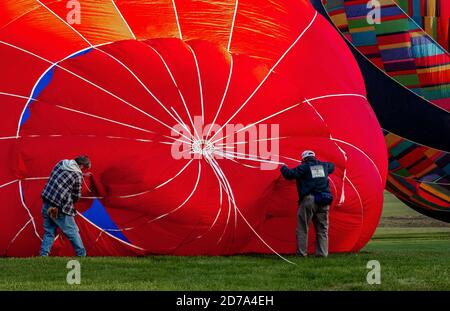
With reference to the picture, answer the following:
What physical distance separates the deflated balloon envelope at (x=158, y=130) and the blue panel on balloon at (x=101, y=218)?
0.01 metres

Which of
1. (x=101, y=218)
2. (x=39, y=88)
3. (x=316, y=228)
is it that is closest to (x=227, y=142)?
(x=316, y=228)

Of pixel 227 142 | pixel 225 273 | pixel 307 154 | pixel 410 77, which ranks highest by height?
pixel 410 77

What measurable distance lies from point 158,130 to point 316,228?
1915 mm

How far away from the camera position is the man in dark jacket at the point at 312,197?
927 centimetres

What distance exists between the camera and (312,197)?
30.7 ft

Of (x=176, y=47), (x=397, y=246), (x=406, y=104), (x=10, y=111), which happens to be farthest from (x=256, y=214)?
(x=397, y=246)

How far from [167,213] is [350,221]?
7.39ft

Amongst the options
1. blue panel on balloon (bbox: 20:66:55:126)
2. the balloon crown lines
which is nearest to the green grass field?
the balloon crown lines

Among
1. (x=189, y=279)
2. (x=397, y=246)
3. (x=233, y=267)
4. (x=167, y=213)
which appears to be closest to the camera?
(x=189, y=279)

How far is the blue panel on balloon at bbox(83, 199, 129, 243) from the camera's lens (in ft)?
30.2

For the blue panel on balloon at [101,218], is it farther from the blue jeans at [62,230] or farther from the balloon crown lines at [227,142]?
the balloon crown lines at [227,142]

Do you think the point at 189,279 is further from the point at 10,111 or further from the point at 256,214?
the point at 10,111

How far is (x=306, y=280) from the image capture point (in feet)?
24.5

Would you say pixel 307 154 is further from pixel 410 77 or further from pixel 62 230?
pixel 410 77
